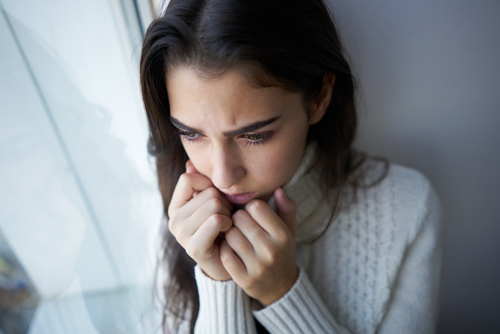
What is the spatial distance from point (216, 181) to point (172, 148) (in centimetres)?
32

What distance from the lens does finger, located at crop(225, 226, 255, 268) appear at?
0.70m

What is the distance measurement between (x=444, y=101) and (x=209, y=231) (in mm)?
937

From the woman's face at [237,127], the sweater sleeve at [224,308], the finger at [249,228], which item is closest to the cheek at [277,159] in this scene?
the woman's face at [237,127]

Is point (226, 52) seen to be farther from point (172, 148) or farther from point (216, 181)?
point (172, 148)

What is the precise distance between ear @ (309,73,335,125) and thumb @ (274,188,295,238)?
23cm

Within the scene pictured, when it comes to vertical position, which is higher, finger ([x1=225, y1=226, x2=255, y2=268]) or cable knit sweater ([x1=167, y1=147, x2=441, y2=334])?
finger ([x1=225, y1=226, x2=255, y2=268])

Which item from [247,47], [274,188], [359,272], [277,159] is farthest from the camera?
[359,272]

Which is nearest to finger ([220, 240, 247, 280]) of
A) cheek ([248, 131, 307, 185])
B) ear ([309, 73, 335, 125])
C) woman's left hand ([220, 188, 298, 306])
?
woman's left hand ([220, 188, 298, 306])

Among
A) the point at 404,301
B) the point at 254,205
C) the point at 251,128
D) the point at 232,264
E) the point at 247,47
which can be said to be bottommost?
the point at 404,301

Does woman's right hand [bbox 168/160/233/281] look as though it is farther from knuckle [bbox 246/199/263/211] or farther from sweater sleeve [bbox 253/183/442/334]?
sweater sleeve [bbox 253/183/442/334]

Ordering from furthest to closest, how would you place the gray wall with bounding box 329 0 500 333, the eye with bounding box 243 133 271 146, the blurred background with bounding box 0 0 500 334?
1. the gray wall with bounding box 329 0 500 333
2. the eye with bounding box 243 133 271 146
3. the blurred background with bounding box 0 0 500 334

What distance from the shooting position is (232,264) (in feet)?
2.30

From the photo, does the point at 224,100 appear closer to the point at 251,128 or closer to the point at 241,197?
the point at 251,128

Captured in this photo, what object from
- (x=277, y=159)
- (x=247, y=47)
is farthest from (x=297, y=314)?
(x=247, y=47)
